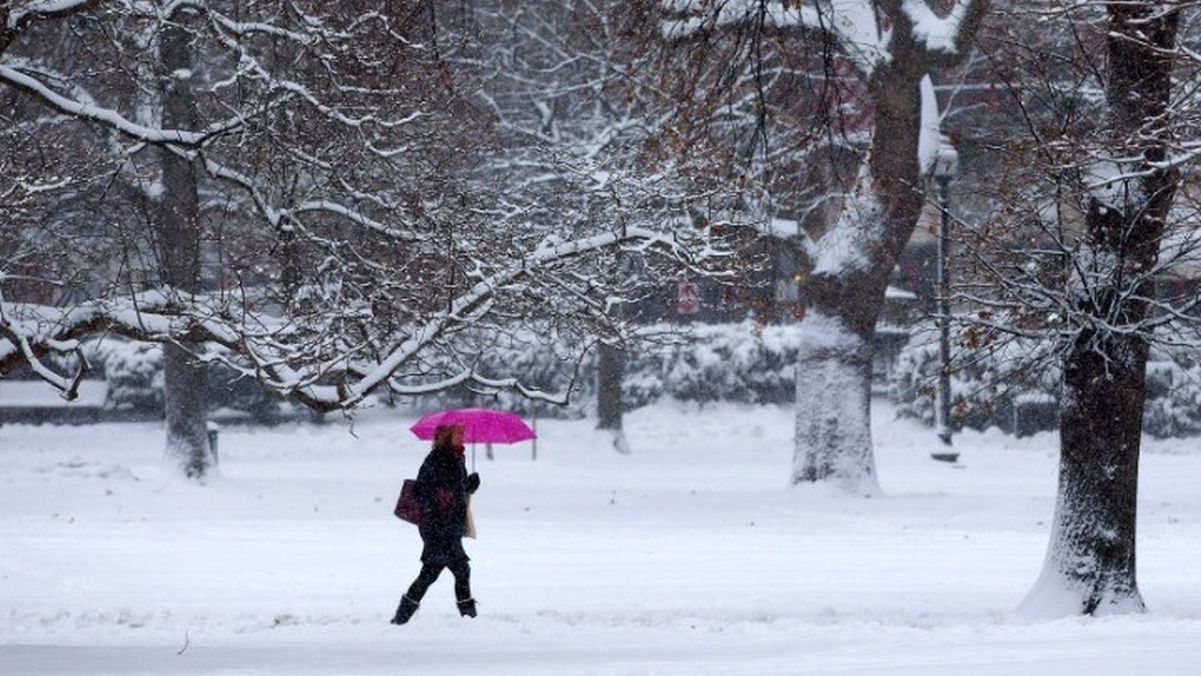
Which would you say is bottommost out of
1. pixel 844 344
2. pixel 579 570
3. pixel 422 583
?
pixel 579 570

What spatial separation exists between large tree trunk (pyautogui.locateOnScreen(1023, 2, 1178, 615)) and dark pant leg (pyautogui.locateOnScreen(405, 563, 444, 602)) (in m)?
5.00

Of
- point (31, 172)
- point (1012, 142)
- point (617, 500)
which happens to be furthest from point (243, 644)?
point (617, 500)

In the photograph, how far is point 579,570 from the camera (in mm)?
18703

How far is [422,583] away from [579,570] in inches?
185

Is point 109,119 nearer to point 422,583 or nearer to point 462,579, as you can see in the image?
point 422,583

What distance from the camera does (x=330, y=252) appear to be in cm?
1522

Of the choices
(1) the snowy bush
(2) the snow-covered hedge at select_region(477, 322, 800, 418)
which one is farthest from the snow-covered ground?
(2) the snow-covered hedge at select_region(477, 322, 800, 418)

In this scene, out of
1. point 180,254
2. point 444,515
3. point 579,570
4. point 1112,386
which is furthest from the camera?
point 180,254

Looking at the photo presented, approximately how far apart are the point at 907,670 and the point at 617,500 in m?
16.3

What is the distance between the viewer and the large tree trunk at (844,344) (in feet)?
83.7

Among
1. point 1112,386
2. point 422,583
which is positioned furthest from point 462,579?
point 1112,386

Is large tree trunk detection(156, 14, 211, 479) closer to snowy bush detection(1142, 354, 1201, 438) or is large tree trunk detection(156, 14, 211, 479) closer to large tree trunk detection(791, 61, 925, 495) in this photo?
large tree trunk detection(791, 61, 925, 495)

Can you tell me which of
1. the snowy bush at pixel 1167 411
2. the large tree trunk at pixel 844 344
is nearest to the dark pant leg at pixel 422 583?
the large tree trunk at pixel 844 344

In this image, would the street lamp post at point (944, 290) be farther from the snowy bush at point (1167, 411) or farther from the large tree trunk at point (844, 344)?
the snowy bush at point (1167, 411)
